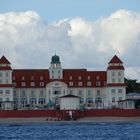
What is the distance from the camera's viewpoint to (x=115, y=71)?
184 m

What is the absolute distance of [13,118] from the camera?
164 m

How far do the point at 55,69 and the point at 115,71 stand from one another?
14054 millimetres

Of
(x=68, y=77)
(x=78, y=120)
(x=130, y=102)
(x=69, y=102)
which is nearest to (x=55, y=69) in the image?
(x=68, y=77)

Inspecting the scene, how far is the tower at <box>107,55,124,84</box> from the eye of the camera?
7210 inches

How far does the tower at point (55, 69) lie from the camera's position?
189375mm

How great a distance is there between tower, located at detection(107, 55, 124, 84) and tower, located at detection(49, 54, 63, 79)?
11.4 meters

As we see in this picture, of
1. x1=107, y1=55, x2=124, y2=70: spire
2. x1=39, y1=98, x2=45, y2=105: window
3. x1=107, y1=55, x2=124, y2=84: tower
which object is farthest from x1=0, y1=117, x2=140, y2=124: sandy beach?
x1=39, y1=98, x2=45, y2=105: window

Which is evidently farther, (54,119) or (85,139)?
(54,119)

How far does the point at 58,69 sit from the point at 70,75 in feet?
9.73

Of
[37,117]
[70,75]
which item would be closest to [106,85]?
[70,75]

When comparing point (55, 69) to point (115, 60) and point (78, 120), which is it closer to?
point (115, 60)

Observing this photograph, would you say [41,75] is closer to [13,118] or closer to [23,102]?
[23,102]

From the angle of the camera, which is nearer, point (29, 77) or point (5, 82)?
point (5, 82)

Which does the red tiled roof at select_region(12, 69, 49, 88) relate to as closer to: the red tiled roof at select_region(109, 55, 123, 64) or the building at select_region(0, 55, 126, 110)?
the building at select_region(0, 55, 126, 110)
